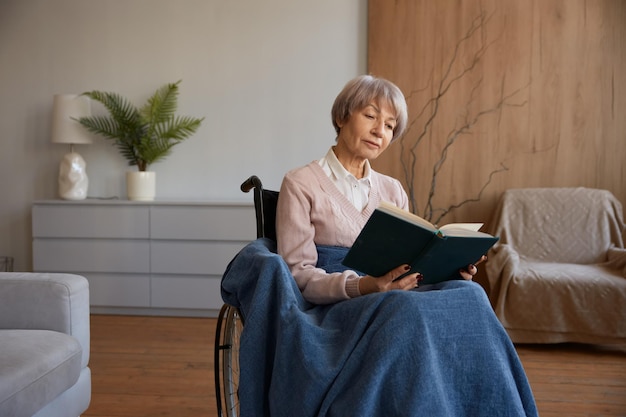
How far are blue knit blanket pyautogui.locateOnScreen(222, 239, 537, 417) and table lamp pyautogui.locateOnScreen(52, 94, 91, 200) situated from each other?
3.44 metres

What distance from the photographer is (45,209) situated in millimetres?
4766

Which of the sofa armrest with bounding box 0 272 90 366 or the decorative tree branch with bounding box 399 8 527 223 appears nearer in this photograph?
the sofa armrest with bounding box 0 272 90 366

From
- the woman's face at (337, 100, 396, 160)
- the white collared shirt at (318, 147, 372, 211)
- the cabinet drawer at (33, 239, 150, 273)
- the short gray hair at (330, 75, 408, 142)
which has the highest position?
the short gray hair at (330, 75, 408, 142)

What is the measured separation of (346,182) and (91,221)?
293 cm

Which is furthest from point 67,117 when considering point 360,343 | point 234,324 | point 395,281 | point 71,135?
point 360,343

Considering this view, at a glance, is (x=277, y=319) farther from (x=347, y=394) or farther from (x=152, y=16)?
(x=152, y=16)

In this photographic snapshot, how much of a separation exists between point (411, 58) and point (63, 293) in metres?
3.20

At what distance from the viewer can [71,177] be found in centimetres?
486

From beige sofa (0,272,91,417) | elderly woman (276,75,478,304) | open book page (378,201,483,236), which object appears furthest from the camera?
elderly woman (276,75,478,304)

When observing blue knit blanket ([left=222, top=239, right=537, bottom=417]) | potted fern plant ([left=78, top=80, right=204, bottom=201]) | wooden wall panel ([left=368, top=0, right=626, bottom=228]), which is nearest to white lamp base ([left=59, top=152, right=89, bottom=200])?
potted fern plant ([left=78, top=80, right=204, bottom=201])

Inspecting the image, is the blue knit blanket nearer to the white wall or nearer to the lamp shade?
the white wall

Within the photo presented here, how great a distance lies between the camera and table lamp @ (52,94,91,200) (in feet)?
15.8

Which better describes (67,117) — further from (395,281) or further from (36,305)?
(395,281)

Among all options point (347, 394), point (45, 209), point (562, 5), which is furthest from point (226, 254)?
point (347, 394)
